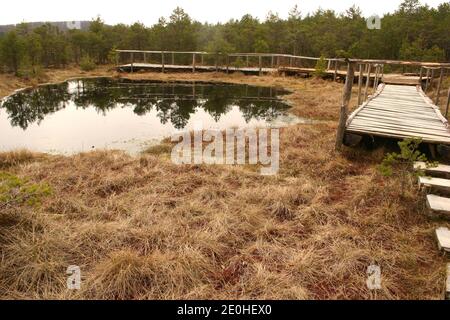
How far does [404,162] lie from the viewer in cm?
621

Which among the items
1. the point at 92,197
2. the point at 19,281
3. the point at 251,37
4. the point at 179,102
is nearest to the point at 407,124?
the point at 92,197

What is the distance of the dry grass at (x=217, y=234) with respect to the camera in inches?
131

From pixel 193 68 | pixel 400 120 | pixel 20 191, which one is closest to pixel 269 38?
pixel 193 68

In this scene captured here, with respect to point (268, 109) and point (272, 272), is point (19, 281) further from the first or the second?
point (268, 109)

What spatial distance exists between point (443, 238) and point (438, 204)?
0.66 meters

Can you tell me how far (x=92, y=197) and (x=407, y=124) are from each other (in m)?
6.03

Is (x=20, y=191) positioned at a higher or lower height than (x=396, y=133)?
lower

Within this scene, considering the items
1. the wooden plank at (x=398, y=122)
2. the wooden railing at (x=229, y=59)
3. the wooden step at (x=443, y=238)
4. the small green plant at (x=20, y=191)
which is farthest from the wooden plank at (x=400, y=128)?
the wooden railing at (x=229, y=59)

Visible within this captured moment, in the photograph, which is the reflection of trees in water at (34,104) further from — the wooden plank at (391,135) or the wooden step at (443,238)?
the wooden step at (443,238)

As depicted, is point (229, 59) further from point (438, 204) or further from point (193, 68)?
point (438, 204)

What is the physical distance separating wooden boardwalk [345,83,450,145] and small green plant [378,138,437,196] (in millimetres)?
550

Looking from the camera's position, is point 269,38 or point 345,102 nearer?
point 345,102

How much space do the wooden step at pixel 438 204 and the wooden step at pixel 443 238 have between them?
0.29m
